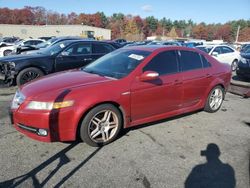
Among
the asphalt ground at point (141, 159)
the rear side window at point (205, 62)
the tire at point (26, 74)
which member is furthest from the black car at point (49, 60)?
the rear side window at point (205, 62)

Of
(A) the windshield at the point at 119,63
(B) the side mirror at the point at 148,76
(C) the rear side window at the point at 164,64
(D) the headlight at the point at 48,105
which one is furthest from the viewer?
(C) the rear side window at the point at 164,64

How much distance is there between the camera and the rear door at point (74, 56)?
28.4 ft

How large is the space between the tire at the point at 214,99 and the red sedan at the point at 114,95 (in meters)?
0.12

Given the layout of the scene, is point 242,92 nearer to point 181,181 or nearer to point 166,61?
point 166,61

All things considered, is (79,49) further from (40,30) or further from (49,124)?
(40,30)

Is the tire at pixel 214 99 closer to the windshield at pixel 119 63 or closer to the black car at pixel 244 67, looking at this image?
the windshield at pixel 119 63

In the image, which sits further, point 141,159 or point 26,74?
point 26,74

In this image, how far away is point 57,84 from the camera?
415 cm

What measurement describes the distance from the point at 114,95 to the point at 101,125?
0.52 metres

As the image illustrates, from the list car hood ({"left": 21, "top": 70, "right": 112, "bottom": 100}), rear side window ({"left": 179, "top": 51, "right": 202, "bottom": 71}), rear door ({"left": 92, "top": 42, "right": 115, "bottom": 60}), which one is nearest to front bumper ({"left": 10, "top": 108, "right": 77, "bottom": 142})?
car hood ({"left": 21, "top": 70, "right": 112, "bottom": 100})

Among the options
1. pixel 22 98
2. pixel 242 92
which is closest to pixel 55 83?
pixel 22 98

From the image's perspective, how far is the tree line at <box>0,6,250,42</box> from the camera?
98625mm

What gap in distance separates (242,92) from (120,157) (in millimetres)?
5449

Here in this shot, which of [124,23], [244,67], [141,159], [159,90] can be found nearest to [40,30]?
[124,23]
